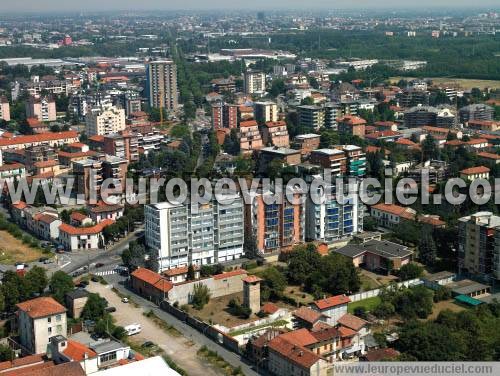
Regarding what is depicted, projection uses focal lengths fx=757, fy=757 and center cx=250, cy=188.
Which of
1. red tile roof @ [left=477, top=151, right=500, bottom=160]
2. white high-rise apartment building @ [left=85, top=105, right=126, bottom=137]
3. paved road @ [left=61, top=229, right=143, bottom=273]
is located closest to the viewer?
paved road @ [left=61, top=229, right=143, bottom=273]

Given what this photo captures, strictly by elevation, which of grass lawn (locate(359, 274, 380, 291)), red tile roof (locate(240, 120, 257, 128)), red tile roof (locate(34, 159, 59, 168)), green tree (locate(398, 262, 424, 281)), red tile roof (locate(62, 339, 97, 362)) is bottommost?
grass lawn (locate(359, 274, 380, 291))

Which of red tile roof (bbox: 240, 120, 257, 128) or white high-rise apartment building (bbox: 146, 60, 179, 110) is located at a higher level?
white high-rise apartment building (bbox: 146, 60, 179, 110)

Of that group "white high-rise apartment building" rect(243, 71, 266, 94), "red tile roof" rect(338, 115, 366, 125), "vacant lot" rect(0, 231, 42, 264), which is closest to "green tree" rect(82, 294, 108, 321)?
"vacant lot" rect(0, 231, 42, 264)

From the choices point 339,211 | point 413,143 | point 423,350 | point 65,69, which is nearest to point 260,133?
point 413,143

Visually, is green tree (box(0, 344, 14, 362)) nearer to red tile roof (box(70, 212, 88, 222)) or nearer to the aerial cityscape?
the aerial cityscape

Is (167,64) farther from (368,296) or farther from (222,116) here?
(368,296)

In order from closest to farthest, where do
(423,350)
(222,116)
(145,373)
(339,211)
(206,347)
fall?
(145,373) < (423,350) < (206,347) < (339,211) < (222,116)

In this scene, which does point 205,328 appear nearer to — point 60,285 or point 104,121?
point 60,285
